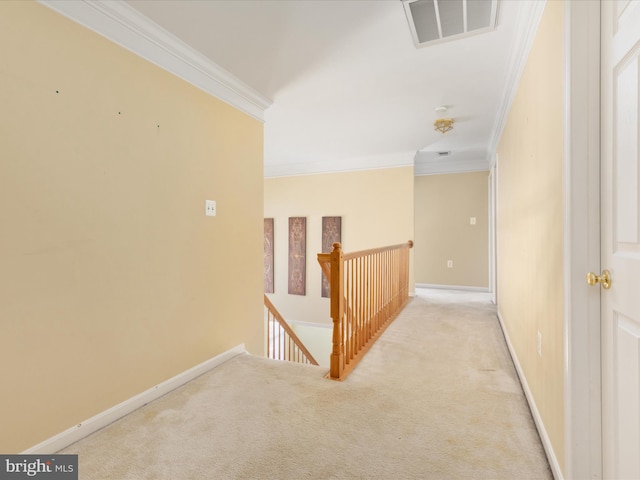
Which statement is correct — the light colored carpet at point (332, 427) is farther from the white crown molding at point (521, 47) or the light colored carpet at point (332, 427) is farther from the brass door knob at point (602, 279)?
the white crown molding at point (521, 47)

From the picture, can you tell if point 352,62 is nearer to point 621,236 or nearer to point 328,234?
point 621,236

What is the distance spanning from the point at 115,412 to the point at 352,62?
8.59 ft

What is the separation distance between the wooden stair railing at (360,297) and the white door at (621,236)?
4.55 ft

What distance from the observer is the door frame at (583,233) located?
43.0 inches

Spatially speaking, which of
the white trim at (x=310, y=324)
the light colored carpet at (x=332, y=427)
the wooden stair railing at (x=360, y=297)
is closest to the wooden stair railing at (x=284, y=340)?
the white trim at (x=310, y=324)

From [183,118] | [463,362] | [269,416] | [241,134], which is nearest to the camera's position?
[269,416]

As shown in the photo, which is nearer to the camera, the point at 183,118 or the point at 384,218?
the point at 183,118

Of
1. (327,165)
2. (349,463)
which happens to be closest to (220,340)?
(349,463)

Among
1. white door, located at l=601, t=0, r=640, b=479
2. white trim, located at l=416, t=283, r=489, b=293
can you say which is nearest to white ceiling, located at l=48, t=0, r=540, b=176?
white door, located at l=601, t=0, r=640, b=479

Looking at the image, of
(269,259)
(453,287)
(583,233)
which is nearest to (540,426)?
(583,233)

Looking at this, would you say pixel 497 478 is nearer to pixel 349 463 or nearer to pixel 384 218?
pixel 349 463

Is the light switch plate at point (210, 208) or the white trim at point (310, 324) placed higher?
the light switch plate at point (210, 208)

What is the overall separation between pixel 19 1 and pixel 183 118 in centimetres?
90

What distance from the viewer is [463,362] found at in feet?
8.00
